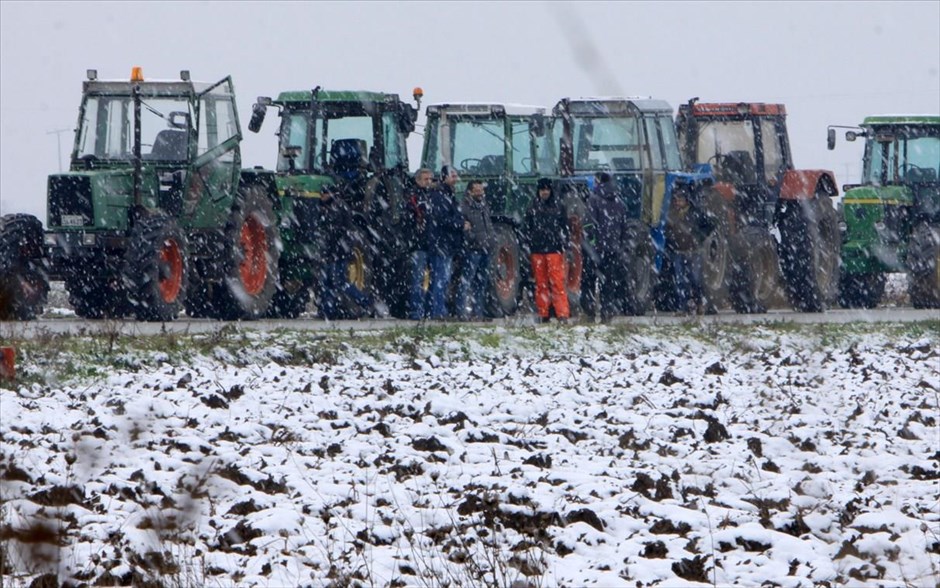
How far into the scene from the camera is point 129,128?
15945 millimetres

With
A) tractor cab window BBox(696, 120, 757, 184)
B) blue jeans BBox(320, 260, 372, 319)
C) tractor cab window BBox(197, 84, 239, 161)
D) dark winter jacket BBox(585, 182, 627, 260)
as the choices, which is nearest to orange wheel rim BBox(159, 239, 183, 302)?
tractor cab window BBox(197, 84, 239, 161)

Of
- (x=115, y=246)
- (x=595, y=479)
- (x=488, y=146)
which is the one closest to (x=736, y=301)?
(x=488, y=146)

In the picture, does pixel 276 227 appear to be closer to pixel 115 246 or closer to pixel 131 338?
pixel 115 246

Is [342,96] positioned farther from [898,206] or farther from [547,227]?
[898,206]

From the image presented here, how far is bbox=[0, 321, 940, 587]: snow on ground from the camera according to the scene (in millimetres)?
5879

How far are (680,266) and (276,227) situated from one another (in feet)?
18.4

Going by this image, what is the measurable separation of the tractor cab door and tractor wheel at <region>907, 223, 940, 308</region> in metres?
9.99

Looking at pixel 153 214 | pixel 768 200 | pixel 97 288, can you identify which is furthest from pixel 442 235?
pixel 768 200

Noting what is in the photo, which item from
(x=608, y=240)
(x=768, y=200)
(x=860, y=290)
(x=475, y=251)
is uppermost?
(x=768, y=200)

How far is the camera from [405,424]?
30.3ft

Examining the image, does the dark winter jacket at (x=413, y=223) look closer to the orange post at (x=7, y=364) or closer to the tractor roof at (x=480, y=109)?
the tractor roof at (x=480, y=109)

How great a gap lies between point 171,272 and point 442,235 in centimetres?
294

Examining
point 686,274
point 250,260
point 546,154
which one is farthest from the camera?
point 686,274

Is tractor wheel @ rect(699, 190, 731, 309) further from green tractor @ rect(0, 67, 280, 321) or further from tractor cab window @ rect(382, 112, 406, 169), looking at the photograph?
green tractor @ rect(0, 67, 280, 321)
